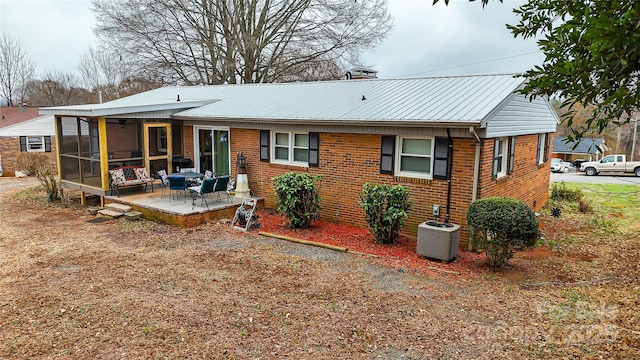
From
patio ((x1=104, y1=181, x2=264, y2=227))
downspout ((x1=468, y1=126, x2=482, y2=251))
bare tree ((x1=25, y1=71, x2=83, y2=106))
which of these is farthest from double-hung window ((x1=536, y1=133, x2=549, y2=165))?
bare tree ((x1=25, y1=71, x2=83, y2=106))

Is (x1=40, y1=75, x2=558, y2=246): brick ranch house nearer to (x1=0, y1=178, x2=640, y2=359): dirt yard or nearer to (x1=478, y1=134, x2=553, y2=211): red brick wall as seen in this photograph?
(x1=478, y1=134, x2=553, y2=211): red brick wall

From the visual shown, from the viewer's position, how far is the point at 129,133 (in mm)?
12977

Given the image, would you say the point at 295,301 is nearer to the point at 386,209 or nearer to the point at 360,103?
the point at 386,209

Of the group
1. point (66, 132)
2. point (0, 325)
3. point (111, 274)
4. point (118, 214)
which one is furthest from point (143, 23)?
point (0, 325)

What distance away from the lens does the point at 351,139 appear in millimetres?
10008

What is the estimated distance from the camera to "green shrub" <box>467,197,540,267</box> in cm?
684

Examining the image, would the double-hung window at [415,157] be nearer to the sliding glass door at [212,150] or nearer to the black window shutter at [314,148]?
the black window shutter at [314,148]

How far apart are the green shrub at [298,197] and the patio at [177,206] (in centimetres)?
189

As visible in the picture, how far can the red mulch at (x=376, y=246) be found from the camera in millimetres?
7343

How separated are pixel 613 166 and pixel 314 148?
1169 inches

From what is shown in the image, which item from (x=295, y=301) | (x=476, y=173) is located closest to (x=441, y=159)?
(x=476, y=173)

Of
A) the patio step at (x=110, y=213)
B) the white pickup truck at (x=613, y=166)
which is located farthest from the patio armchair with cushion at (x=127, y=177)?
the white pickup truck at (x=613, y=166)

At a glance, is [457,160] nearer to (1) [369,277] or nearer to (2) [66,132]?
(1) [369,277]

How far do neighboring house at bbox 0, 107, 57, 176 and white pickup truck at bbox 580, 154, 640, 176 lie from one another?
37442 millimetres
